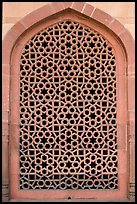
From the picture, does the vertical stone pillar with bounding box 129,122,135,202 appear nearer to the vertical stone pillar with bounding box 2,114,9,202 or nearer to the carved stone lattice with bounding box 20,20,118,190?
the carved stone lattice with bounding box 20,20,118,190

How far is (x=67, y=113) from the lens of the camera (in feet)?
14.8

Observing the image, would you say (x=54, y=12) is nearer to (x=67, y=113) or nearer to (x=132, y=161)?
Answer: (x=67, y=113)

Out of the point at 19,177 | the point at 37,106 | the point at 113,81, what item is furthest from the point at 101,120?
the point at 19,177

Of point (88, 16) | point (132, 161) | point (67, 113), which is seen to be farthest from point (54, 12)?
point (132, 161)

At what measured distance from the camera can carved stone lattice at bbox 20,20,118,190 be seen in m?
4.50

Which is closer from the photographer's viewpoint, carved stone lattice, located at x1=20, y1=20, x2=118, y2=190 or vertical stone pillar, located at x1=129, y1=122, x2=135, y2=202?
vertical stone pillar, located at x1=129, y1=122, x2=135, y2=202

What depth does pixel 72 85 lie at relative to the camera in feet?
14.9

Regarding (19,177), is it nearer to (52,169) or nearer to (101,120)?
(52,169)

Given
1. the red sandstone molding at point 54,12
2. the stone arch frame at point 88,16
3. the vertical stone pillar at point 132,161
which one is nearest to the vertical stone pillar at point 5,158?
the stone arch frame at point 88,16

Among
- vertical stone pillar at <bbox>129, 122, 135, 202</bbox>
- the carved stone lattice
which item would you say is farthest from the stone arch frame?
the carved stone lattice

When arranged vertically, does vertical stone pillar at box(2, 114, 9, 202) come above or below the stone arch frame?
below

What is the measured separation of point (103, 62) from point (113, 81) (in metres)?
0.28

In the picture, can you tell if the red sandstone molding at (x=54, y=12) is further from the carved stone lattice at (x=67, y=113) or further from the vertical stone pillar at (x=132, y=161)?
the vertical stone pillar at (x=132, y=161)

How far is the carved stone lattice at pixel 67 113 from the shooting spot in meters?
4.50
